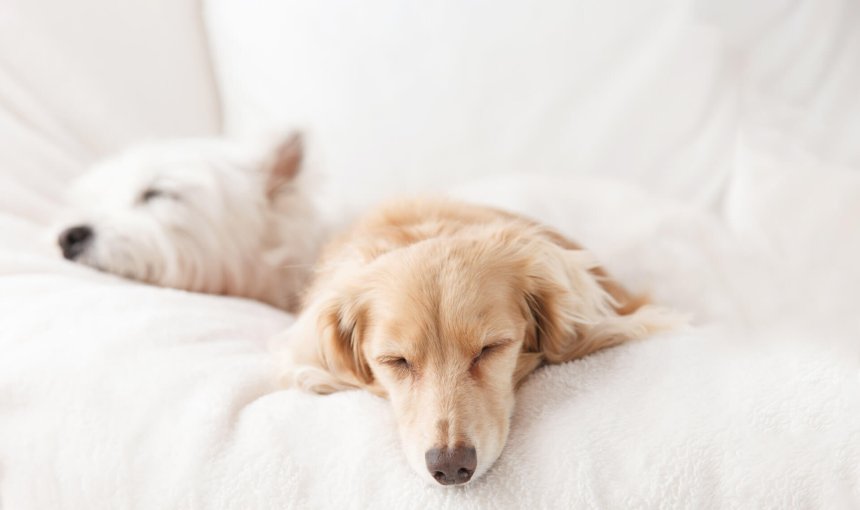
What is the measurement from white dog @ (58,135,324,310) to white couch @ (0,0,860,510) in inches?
3.6

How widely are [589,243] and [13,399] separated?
1046 mm

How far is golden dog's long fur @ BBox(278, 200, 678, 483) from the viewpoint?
1.04 metres

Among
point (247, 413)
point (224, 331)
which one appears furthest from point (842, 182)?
point (224, 331)

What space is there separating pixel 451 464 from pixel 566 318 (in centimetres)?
35

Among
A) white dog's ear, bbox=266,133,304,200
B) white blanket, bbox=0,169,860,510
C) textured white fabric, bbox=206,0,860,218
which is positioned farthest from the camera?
white dog's ear, bbox=266,133,304,200

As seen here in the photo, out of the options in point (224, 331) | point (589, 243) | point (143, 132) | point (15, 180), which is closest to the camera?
point (224, 331)

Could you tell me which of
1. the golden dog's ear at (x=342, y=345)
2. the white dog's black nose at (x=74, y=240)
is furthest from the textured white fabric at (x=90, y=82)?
the golden dog's ear at (x=342, y=345)

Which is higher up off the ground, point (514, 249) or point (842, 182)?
point (842, 182)

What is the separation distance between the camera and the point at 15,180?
6.01 ft

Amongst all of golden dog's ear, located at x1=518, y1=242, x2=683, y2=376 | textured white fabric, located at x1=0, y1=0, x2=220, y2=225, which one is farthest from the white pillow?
golden dog's ear, located at x1=518, y1=242, x2=683, y2=376

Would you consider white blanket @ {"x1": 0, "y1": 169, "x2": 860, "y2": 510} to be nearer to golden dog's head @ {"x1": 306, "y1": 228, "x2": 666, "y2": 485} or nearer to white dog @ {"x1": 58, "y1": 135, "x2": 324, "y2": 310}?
golden dog's head @ {"x1": 306, "y1": 228, "x2": 666, "y2": 485}

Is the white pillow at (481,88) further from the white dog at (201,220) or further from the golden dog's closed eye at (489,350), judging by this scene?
the golden dog's closed eye at (489,350)

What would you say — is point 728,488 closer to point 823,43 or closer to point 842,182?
point 842,182

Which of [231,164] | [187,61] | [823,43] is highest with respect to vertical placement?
[823,43]
